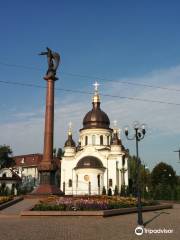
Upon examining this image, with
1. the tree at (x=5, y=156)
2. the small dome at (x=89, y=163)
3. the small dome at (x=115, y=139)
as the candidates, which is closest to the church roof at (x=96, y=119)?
the small dome at (x=115, y=139)

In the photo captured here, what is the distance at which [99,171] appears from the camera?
2343 inches

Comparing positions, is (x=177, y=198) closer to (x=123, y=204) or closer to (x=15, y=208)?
(x=123, y=204)

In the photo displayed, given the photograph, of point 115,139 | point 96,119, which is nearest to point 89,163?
point 115,139

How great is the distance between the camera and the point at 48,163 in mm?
31203

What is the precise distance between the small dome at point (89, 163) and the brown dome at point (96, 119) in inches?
284

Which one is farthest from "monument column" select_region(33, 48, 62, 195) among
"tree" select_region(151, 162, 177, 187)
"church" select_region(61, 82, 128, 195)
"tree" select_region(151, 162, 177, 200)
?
"tree" select_region(151, 162, 177, 187)

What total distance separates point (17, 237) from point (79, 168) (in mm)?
46286

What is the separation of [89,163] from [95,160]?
1.49m

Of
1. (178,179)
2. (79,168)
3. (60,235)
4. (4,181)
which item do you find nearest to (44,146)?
(60,235)

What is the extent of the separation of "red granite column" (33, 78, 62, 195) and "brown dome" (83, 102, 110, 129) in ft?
109

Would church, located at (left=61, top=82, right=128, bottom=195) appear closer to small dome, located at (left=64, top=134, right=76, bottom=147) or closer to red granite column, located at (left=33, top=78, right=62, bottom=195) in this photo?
small dome, located at (left=64, top=134, right=76, bottom=147)

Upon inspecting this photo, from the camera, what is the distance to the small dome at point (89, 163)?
58.8 m

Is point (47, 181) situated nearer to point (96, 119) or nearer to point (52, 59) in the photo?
point (52, 59)

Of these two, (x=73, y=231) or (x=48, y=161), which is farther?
(x=48, y=161)
